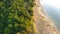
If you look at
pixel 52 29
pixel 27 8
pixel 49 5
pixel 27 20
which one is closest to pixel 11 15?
pixel 27 20

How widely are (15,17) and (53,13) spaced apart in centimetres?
795

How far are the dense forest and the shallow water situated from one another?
11.9 ft

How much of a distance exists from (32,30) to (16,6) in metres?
2.70

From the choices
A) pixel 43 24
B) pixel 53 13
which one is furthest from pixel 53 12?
pixel 43 24

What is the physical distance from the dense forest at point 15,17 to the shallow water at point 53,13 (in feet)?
11.9

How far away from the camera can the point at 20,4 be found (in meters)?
20.1

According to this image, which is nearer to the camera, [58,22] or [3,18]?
[3,18]

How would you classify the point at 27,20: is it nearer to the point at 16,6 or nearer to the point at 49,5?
the point at 16,6

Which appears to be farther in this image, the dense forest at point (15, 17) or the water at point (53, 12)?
the water at point (53, 12)

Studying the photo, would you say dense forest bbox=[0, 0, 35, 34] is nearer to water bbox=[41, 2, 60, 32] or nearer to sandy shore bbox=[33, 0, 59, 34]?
sandy shore bbox=[33, 0, 59, 34]

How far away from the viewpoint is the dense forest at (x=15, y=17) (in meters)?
17.0

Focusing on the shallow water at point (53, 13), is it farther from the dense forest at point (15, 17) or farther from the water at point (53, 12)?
the dense forest at point (15, 17)

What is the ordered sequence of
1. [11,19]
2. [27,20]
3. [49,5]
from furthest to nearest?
1. [49,5]
2. [27,20]
3. [11,19]

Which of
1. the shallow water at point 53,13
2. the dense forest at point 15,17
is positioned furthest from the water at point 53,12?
the dense forest at point 15,17
